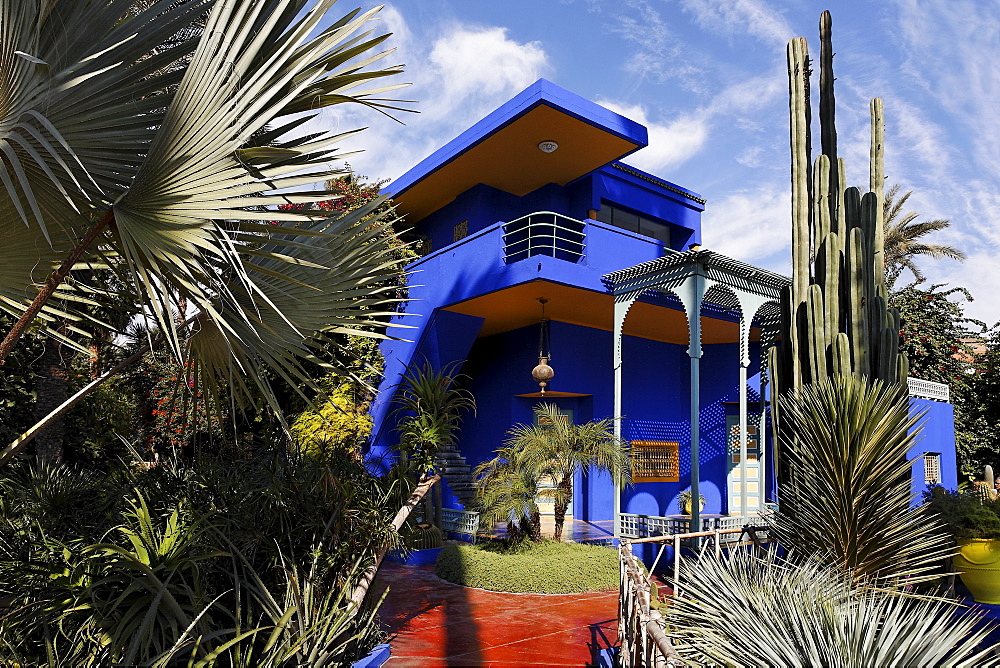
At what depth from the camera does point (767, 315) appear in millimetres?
13781

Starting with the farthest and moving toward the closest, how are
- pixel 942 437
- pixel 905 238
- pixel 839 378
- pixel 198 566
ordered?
pixel 905 238 < pixel 942 437 < pixel 839 378 < pixel 198 566

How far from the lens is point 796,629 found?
10.3 feet

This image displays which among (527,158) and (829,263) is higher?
(527,158)

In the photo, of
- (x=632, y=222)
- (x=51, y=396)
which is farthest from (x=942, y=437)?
(x=51, y=396)

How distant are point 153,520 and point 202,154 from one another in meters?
2.98

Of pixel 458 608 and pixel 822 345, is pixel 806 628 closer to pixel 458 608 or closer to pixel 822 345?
pixel 822 345

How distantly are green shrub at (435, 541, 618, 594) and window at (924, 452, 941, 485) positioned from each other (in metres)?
8.62

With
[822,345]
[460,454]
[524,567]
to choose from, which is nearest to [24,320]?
[822,345]

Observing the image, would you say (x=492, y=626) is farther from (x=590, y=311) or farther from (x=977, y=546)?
(x=590, y=311)

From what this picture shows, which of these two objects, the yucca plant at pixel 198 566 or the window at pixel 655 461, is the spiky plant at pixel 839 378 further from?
the window at pixel 655 461

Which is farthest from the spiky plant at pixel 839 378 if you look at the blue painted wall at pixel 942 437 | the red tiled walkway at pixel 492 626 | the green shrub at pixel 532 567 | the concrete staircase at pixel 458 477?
the blue painted wall at pixel 942 437

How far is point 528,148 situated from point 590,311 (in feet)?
10.9

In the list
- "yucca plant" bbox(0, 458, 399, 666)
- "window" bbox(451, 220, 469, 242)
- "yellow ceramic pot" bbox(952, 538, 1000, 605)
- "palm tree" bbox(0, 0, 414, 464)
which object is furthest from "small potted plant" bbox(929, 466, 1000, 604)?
"window" bbox(451, 220, 469, 242)

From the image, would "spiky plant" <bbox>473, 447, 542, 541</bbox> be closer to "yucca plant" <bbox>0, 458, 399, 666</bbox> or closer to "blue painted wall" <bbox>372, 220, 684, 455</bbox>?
"blue painted wall" <bbox>372, 220, 684, 455</bbox>
